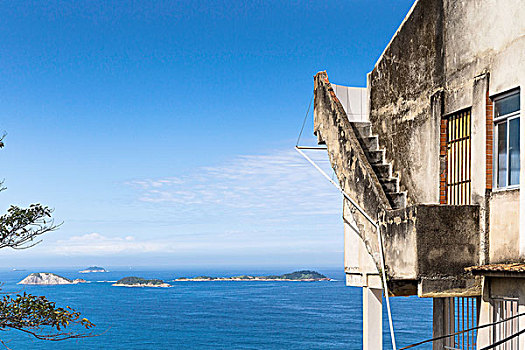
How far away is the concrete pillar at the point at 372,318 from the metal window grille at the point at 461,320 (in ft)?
5.20

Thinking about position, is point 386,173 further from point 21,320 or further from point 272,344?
point 272,344

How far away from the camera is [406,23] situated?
12.8 metres

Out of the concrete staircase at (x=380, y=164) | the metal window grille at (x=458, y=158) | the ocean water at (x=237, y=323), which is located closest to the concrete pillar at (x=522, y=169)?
the metal window grille at (x=458, y=158)

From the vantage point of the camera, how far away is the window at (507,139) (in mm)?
9547

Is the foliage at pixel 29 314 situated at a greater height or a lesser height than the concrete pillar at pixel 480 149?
lesser

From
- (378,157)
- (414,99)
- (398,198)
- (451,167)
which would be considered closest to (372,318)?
(398,198)

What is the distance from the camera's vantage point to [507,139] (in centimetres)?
978

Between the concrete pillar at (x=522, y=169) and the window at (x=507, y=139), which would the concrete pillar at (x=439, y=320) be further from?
the concrete pillar at (x=522, y=169)

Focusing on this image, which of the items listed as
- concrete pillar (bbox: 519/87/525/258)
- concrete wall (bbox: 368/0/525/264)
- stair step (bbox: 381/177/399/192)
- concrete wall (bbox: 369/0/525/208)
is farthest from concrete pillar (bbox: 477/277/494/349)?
stair step (bbox: 381/177/399/192)

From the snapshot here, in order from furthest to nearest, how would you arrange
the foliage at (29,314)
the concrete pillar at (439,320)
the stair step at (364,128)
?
the stair step at (364,128) < the concrete pillar at (439,320) < the foliage at (29,314)

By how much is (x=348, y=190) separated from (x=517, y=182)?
139 inches

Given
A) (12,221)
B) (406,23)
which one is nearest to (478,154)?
(406,23)

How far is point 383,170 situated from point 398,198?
3.20ft

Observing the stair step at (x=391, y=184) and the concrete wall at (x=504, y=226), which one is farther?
the stair step at (x=391, y=184)
